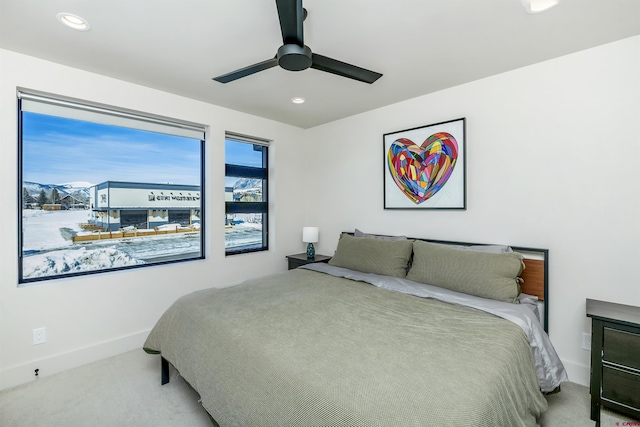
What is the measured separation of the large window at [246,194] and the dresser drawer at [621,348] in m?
3.38

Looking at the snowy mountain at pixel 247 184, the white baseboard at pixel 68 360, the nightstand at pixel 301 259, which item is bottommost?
the white baseboard at pixel 68 360

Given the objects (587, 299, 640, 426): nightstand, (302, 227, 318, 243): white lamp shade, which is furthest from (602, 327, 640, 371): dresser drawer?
A: (302, 227, 318, 243): white lamp shade

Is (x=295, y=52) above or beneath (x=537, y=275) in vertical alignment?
above

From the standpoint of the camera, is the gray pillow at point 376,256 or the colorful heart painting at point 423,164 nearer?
the gray pillow at point 376,256

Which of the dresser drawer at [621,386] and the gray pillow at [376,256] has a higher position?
the gray pillow at [376,256]

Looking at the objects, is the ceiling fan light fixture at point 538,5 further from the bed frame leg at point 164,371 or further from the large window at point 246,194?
the bed frame leg at point 164,371

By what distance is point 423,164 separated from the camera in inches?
119

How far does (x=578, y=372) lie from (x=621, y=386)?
0.56 meters

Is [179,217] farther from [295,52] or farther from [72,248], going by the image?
[295,52]

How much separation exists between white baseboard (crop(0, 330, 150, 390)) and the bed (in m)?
0.79

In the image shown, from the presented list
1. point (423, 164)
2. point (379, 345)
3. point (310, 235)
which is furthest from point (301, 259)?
point (379, 345)

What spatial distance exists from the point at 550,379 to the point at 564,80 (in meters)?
2.16

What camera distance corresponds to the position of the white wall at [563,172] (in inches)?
81.0

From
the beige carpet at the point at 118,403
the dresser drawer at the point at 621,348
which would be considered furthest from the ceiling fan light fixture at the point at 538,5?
the beige carpet at the point at 118,403
